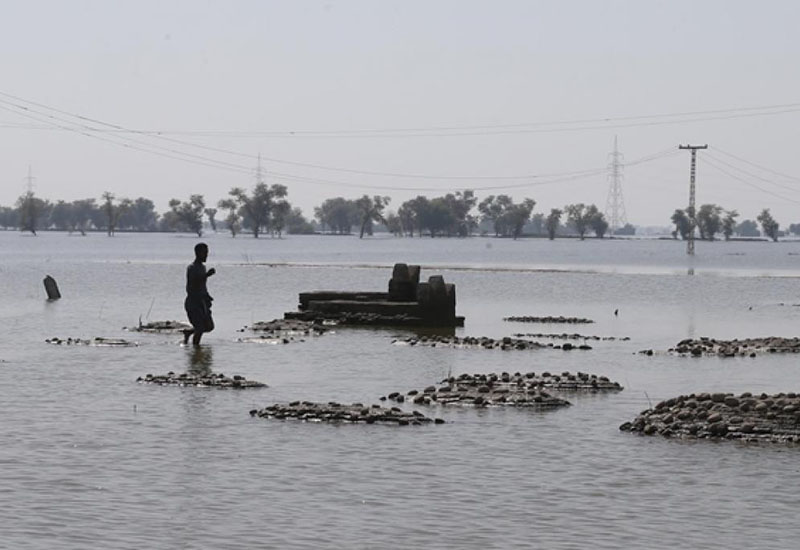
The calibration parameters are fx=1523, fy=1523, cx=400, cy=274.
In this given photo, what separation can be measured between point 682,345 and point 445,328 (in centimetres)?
854

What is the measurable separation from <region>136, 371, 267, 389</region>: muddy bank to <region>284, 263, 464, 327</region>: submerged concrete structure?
16.9 m

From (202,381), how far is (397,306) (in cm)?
1835

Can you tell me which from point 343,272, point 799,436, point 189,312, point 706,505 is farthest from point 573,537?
point 343,272

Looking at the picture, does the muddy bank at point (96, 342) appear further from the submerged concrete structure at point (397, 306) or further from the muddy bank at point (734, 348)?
the muddy bank at point (734, 348)

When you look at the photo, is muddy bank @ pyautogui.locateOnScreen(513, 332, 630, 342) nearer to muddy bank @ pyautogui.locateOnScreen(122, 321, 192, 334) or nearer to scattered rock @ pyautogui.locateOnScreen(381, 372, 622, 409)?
muddy bank @ pyautogui.locateOnScreen(122, 321, 192, 334)

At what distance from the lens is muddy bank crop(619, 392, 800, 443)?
2022cm

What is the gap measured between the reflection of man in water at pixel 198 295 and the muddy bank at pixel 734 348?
10.1 metres

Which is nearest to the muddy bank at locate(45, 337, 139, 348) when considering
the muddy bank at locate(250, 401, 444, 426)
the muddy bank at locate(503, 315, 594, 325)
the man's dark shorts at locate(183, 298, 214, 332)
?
the man's dark shorts at locate(183, 298, 214, 332)

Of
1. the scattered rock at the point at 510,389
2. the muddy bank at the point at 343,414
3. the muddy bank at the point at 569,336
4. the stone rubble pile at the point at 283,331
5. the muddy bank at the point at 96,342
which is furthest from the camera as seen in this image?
the muddy bank at the point at 569,336

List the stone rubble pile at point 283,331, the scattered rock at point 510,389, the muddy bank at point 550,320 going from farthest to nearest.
A: the muddy bank at point 550,320 → the stone rubble pile at point 283,331 → the scattered rock at point 510,389

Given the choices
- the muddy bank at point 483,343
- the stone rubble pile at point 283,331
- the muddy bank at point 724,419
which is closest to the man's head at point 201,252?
the stone rubble pile at point 283,331

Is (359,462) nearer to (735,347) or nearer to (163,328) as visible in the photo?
(735,347)

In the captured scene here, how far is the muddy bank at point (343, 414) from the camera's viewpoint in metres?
21.3

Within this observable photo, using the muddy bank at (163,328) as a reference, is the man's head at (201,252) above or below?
above
